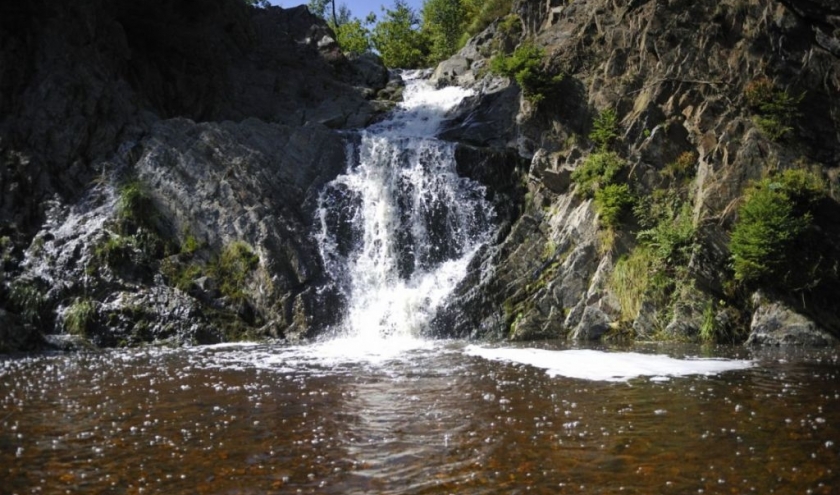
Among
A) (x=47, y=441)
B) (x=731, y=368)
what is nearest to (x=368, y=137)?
(x=731, y=368)

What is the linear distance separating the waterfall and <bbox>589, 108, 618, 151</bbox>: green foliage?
445cm

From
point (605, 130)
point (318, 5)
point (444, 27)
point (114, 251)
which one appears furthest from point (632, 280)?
point (318, 5)

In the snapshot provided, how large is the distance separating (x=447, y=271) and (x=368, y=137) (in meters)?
8.08

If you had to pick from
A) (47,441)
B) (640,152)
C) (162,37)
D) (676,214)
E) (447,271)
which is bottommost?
(47,441)

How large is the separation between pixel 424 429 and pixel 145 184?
59.4ft

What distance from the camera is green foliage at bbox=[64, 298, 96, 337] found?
60.2 ft

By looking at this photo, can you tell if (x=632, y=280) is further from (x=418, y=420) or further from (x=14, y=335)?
(x=14, y=335)

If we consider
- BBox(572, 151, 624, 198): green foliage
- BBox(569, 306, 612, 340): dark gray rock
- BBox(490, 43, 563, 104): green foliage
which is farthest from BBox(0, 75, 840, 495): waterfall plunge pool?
BBox(490, 43, 563, 104): green foliage

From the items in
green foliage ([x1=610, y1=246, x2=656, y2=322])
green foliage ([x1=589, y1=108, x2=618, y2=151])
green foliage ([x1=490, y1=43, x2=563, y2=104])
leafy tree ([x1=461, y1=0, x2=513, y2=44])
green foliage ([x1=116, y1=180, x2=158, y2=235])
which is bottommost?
green foliage ([x1=610, y1=246, x2=656, y2=322])

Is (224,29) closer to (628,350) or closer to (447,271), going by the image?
(447,271)

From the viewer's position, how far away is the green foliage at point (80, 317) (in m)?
18.4

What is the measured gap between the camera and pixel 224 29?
3180cm

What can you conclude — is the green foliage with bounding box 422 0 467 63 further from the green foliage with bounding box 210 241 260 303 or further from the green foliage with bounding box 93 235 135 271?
the green foliage with bounding box 93 235 135 271

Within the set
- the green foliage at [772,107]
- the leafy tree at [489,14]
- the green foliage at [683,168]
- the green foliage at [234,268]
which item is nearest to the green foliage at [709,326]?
the green foliage at [683,168]
